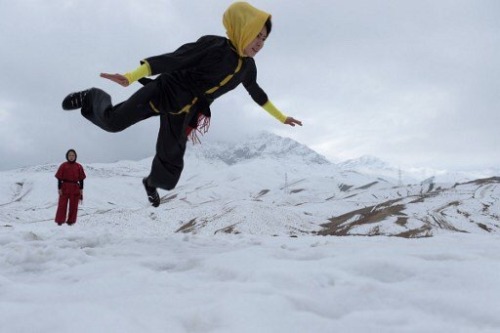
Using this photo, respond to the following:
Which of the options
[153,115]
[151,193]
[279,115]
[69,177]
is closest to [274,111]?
[279,115]

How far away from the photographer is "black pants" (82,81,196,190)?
5.02 metres

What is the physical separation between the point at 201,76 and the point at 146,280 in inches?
113

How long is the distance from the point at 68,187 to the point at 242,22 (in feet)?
24.3

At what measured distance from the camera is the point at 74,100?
5.45m

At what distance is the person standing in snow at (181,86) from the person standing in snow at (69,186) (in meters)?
5.17

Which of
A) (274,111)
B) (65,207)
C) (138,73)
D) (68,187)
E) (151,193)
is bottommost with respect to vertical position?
(151,193)

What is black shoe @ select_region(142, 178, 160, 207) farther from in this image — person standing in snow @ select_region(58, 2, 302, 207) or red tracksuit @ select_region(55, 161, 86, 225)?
red tracksuit @ select_region(55, 161, 86, 225)

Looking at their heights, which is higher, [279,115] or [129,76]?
[279,115]

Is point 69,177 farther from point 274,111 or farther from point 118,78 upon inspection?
point 118,78

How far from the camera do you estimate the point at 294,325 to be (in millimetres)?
1860

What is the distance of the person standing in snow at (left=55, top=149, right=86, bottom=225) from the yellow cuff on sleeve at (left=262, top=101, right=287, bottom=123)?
19.1ft

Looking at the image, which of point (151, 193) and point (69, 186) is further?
point (69, 186)

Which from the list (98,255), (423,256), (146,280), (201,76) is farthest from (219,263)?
(201,76)

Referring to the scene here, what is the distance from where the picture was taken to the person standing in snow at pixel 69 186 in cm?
1000
